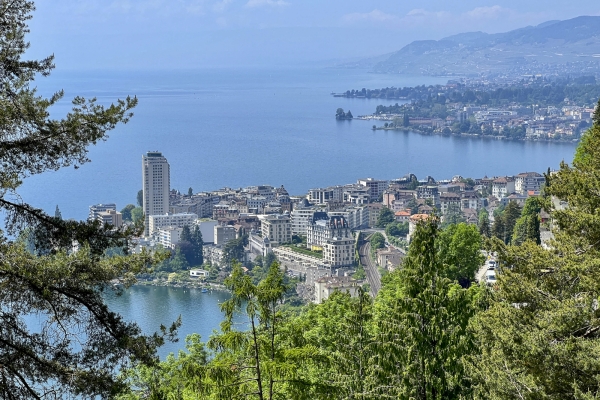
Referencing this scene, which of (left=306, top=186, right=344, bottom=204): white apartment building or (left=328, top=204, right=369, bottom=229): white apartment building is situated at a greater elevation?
(left=306, top=186, right=344, bottom=204): white apartment building

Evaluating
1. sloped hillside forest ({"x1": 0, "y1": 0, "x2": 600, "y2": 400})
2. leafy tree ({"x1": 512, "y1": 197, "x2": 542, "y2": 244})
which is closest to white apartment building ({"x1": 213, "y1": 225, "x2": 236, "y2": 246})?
leafy tree ({"x1": 512, "y1": 197, "x2": 542, "y2": 244})

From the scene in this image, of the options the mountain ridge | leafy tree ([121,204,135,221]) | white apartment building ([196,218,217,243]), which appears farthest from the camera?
the mountain ridge

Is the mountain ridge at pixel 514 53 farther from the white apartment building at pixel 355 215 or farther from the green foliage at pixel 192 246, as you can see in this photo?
the green foliage at pixel 192 246

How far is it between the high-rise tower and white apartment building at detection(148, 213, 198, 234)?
148cm

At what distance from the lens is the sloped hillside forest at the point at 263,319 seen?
2314mm

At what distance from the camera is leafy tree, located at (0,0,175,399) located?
2.26m

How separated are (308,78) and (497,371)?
11460 cm

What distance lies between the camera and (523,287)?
121 inches

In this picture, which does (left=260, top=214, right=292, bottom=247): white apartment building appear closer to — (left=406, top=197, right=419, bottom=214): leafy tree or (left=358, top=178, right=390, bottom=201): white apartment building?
(left=406, top=197, right=419, bottom=214): leafy tree

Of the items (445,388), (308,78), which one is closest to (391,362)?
(445,388)

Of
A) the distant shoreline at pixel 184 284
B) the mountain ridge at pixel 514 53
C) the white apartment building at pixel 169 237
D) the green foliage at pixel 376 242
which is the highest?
the mountain ridge at pixel 514 53

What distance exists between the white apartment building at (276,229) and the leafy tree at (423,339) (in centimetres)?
2024

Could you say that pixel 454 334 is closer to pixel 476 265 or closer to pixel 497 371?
pixel 497 371

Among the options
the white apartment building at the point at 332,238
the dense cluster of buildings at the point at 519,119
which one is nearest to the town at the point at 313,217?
the white apartment building at the point at 332,238
